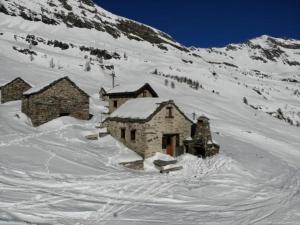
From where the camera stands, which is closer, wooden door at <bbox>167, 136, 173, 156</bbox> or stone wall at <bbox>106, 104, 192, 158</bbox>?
stone wall at <bbox>106, 104, 192, 158</bbox>

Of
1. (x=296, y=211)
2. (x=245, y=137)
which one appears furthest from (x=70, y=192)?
(x=245, y=137)

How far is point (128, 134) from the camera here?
33250 millimetres

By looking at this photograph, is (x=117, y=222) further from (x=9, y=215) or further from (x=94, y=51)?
(x=94, y=51)

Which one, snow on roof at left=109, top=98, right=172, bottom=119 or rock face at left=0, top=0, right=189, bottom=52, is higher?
rock face at left=0, top=0, right=189, bottom=52

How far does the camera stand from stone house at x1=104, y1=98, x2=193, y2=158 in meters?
32.1

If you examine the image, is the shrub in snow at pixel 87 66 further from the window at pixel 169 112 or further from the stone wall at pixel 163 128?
the window at pixel 169 112

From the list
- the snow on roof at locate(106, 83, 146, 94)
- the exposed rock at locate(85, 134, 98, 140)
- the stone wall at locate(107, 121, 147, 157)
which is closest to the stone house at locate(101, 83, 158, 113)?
the snow on roof at locate(106, 83, 146, 94)

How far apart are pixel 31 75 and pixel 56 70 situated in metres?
10.2

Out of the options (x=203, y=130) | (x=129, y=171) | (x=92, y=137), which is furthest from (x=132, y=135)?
(x=129, y=171)

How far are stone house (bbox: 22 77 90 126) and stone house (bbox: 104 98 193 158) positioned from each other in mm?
6400

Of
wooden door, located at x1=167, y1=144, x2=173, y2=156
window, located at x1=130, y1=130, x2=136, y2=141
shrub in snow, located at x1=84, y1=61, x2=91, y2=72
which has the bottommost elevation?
wooden door, located at x1=167, y1=144, x2=173, y2=156

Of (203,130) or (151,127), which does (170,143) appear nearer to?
(151,127)

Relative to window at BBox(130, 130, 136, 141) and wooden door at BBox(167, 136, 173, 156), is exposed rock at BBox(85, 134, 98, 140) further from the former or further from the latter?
wooden door at BBox(167, 136, 173, 156)

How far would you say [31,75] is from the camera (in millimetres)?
63562
